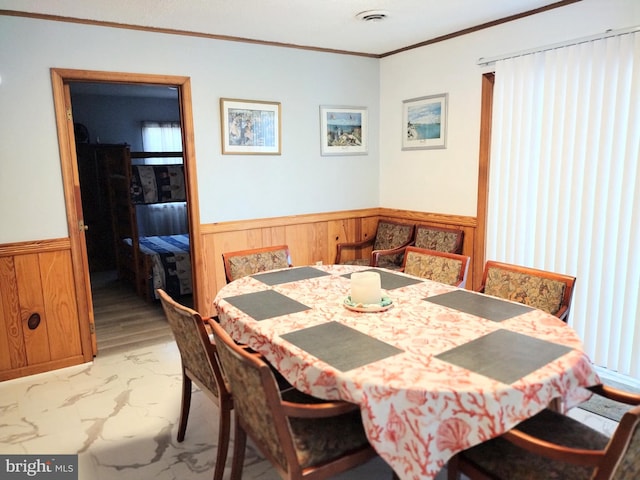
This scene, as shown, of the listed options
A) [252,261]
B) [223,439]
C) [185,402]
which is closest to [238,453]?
[223,439]

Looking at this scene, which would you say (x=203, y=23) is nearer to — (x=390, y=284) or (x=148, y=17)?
(x=148, y=17)

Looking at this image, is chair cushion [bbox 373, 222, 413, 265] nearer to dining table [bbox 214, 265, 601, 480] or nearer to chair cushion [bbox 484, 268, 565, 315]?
chair cushion [bbox 484, 268, 565, 315]

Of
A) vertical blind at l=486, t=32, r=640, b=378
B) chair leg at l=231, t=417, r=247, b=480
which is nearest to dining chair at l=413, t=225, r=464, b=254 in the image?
vertical blind at l=486, t=32, r=640, b=378

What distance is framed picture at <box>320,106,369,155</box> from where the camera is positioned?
4266 mm

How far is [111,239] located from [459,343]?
5689mm

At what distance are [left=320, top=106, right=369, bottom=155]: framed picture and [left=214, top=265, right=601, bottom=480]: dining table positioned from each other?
237 centimetres

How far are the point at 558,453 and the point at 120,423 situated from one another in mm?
2231

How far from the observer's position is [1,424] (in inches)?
→ 101

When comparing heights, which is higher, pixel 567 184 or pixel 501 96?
pixel 501 96

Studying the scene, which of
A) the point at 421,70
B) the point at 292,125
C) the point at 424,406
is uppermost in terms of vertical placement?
the point at 421,70

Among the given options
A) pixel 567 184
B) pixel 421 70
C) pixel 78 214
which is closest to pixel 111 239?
pixel 78 214

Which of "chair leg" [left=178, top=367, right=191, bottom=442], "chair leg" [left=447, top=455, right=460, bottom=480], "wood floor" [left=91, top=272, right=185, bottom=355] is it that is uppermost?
"chair leg" [left=447, top=455, right=460, bottom=480]

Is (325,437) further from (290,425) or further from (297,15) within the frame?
(297,15)

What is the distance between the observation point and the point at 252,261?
311cm
